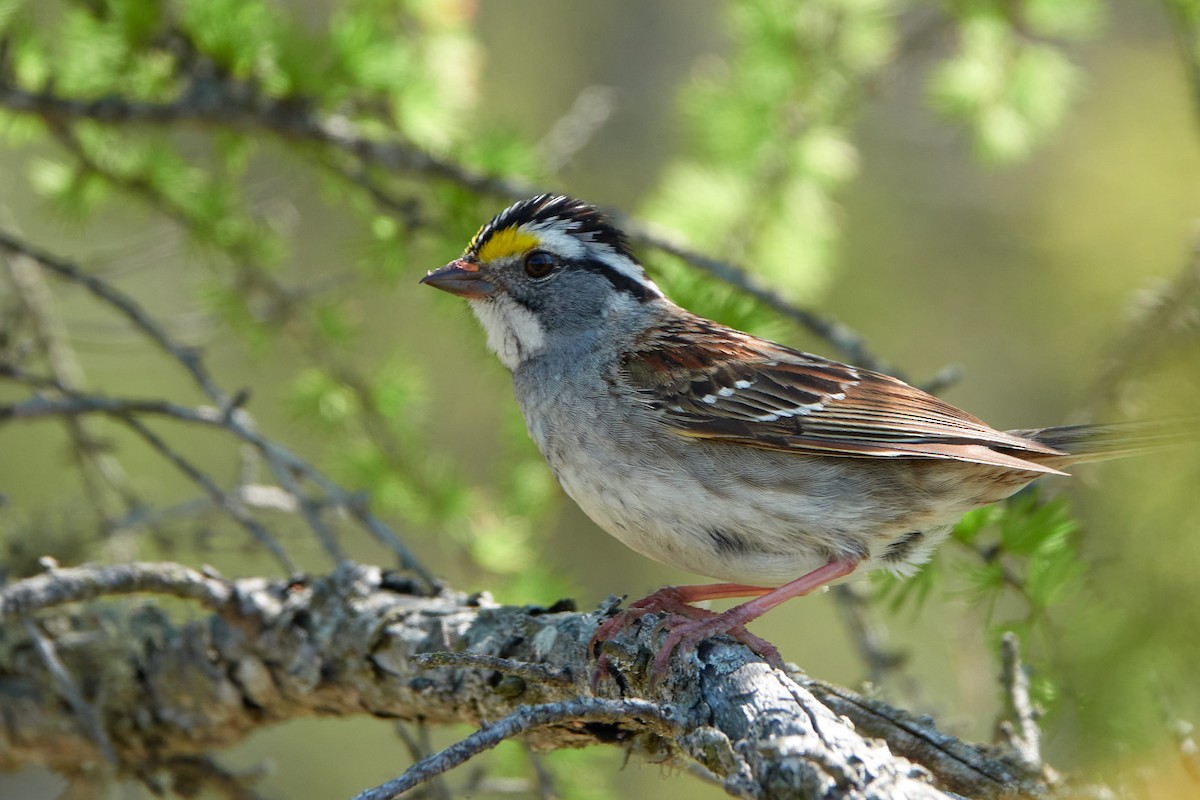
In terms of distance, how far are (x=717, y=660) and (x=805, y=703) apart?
404 mm

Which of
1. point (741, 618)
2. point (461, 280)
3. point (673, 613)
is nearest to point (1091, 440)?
point (741, 618)

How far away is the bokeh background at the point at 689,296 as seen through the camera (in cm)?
341

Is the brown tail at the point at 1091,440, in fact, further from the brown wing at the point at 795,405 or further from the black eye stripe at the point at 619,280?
the black eye stripe at the point at 619,280

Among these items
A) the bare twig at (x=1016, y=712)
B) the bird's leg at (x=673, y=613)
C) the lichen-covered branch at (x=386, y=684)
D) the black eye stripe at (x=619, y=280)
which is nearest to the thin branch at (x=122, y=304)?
the lichen-covered branch at (x=386, y=684)

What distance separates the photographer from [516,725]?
182 cm

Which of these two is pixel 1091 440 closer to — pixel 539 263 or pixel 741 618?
pixel 741 618

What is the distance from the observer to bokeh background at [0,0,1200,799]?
3412 mm

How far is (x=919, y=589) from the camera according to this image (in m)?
3.12

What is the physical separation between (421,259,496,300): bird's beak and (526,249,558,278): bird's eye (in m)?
0.16

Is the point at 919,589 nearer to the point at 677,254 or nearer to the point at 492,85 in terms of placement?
the point at 677,254

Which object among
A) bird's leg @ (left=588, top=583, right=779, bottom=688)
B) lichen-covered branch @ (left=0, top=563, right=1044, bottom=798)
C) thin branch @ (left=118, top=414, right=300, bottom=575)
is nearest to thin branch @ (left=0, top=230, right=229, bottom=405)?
thin branch @ (left=118, top=414, right=300, bottom=575)

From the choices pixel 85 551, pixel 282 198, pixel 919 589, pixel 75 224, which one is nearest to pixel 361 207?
pixel 282 198

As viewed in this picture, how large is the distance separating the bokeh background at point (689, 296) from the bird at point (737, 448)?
0.18m

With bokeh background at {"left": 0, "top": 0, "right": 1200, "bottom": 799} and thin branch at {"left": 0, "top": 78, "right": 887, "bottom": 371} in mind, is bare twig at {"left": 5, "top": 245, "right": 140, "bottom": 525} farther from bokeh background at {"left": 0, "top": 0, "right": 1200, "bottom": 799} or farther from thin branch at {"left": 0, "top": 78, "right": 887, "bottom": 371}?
thin branch at {"left": 0, "top": 78, "right": 887, "bottom": 371}
